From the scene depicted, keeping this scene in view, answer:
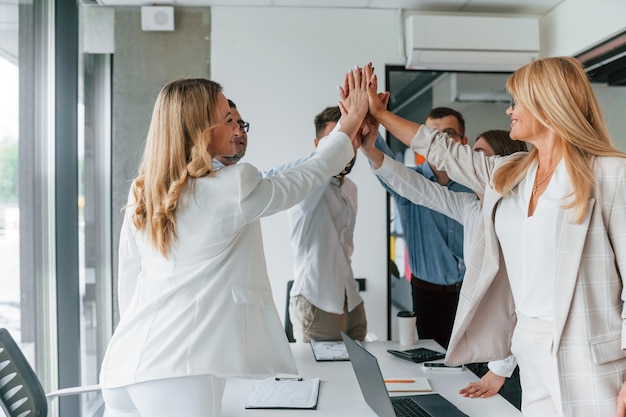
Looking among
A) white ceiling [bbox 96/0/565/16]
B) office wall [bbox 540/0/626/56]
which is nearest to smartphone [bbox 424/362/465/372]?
office wall [bbox 540/0/626/56]

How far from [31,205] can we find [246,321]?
5.24 feet

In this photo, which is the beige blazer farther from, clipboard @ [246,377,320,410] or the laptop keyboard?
clipboard @ [246,377,320,410]

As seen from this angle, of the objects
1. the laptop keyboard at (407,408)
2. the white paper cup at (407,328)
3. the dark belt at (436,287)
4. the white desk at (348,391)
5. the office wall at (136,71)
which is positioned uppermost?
the office wall at (136,71)

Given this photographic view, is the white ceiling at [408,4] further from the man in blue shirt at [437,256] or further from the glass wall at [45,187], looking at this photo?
the man in blue shirt at [437,256]

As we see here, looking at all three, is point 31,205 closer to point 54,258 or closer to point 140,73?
point 54,258

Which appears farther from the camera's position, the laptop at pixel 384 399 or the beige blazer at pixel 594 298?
the laptop at pixel 384 399

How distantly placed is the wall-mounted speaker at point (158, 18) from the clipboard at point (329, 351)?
2.65 m

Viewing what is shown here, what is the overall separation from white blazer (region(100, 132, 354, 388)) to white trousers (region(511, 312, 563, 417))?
2.11 feet

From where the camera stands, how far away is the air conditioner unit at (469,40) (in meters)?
4.15

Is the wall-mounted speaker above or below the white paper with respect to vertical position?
above

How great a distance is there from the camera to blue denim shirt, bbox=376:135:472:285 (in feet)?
10.1

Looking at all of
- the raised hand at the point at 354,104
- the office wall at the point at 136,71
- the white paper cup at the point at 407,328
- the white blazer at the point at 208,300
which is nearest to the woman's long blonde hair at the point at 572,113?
the raised hand at the point at 354,104

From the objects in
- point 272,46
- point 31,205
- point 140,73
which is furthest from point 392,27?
point 31,205

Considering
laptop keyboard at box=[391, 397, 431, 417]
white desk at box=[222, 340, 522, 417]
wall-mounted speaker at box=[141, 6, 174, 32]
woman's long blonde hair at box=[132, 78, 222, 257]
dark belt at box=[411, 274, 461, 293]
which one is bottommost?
white desk at box=[222, 340, 522, 417]
